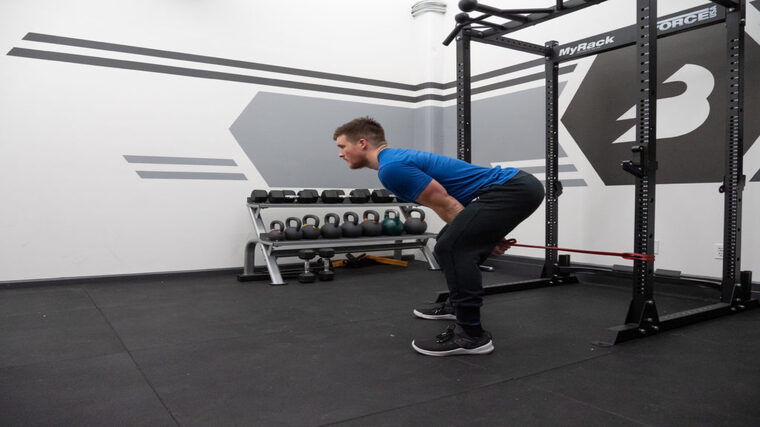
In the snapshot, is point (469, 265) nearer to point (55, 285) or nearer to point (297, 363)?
point (297, 363)

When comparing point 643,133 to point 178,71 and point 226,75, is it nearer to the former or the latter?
point 226,75

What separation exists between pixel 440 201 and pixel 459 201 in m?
0.18

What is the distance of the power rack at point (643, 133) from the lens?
2352 mm

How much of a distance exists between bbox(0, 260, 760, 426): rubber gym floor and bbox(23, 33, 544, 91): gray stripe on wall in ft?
6.48

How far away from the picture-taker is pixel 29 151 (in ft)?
12.3

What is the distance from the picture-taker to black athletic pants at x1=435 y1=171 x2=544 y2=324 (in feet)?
6.73

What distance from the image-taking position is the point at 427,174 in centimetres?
208

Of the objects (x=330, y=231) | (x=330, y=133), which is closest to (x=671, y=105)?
(x=330, y=231)

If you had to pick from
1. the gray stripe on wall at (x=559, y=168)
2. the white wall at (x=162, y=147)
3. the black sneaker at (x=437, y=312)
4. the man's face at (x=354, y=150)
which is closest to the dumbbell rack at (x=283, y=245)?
the white wall at (x=162, y=147)

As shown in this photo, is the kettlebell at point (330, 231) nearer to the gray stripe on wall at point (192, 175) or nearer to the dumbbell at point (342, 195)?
the dumbbell at point (342, 195)

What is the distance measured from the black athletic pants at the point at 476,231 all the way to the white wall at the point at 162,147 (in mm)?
2025

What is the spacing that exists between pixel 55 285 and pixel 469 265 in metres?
3.38

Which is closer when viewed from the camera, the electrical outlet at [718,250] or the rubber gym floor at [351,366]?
the rubber gym floor at [351,366]


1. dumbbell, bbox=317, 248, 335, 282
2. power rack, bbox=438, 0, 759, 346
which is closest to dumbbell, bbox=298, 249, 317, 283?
dumbbell, bbox=317, 248, 335, 282
